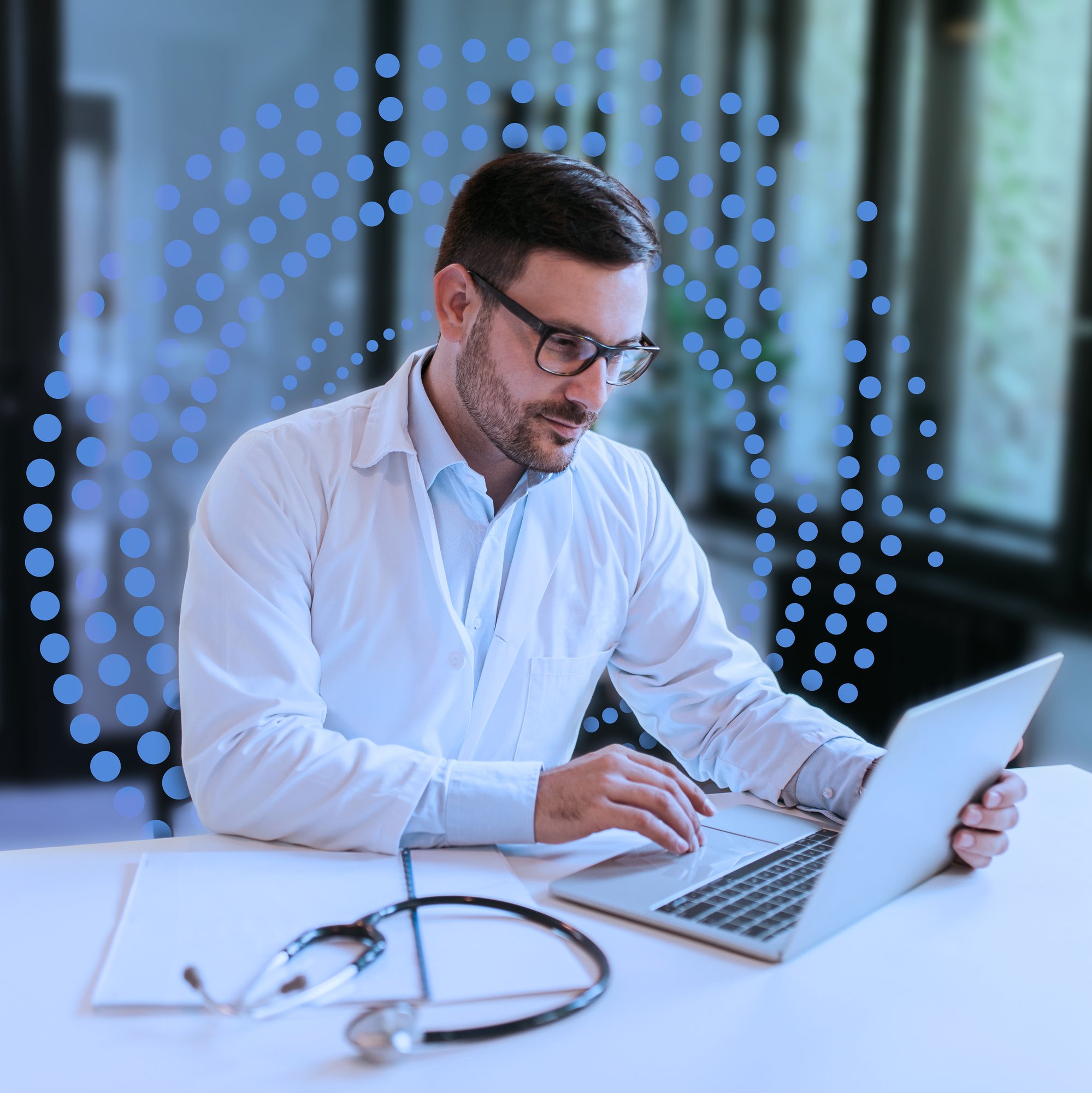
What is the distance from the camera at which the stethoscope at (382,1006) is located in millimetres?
725

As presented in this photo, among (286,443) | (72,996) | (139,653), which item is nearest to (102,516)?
(139,653)

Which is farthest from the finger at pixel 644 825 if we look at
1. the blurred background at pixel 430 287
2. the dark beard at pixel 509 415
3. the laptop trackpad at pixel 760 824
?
the blurred background at pixel 430 287

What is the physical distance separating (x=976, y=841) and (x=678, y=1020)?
0.42 m

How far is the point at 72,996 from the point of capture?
791 mm

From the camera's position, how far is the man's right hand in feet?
3.49

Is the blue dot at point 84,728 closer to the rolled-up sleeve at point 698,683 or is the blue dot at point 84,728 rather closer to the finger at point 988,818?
the rolled-up sleeve at point 698,683

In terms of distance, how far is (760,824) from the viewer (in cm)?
119

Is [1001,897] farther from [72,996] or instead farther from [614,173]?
[614,173]

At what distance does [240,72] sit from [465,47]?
1.98 feet

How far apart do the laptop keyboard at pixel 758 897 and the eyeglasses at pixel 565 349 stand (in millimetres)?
589

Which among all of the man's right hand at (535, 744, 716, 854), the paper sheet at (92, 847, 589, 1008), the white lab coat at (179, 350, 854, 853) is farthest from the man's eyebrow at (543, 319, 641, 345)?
the paper sheet at (92, 847, 589, 1008)

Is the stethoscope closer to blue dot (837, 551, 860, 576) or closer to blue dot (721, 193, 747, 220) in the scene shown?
blue dot (837, 551, 860, 576)

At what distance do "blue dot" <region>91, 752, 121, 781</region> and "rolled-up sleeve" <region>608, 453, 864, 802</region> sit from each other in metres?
1.99

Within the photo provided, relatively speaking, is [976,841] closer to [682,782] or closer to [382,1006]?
[682,782]
